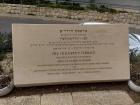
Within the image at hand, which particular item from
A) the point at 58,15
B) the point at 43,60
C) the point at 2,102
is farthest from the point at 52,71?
the point at 58,15

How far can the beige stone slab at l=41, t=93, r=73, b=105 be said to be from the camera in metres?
7.05

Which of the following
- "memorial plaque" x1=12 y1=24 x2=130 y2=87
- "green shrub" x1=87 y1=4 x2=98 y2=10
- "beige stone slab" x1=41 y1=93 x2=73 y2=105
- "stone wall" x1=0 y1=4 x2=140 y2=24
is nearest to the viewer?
"beige stone slab" x1=41 y1=93 x2=73 y2=105

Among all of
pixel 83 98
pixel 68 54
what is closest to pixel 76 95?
pixel 83 98

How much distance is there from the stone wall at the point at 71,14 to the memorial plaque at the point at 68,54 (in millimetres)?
16409

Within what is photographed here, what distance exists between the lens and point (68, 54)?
763 centimetres

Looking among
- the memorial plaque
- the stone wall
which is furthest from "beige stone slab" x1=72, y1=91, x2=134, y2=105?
the stone wall

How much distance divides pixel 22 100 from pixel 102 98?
1536mm

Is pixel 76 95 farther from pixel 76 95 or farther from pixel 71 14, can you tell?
pixel 71 14

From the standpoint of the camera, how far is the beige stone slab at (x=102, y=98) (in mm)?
7078

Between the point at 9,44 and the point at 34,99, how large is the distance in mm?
3119

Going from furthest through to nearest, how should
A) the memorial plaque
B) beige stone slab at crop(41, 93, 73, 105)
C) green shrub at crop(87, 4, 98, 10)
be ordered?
1. green shrub at crop(87, 4, 98, 10)
2. the memorial plaque
3. beige stone slab at crop(41, 93, 73, 105)

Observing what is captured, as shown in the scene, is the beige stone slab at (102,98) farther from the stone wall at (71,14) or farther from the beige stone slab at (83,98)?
the stone wall at (71,14)

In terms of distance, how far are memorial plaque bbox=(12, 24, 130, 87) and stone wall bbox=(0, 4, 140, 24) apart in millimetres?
16409

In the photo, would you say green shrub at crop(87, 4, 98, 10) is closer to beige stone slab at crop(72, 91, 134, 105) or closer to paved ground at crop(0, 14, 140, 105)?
paved ground at crop(0, 14, 140, 105)
